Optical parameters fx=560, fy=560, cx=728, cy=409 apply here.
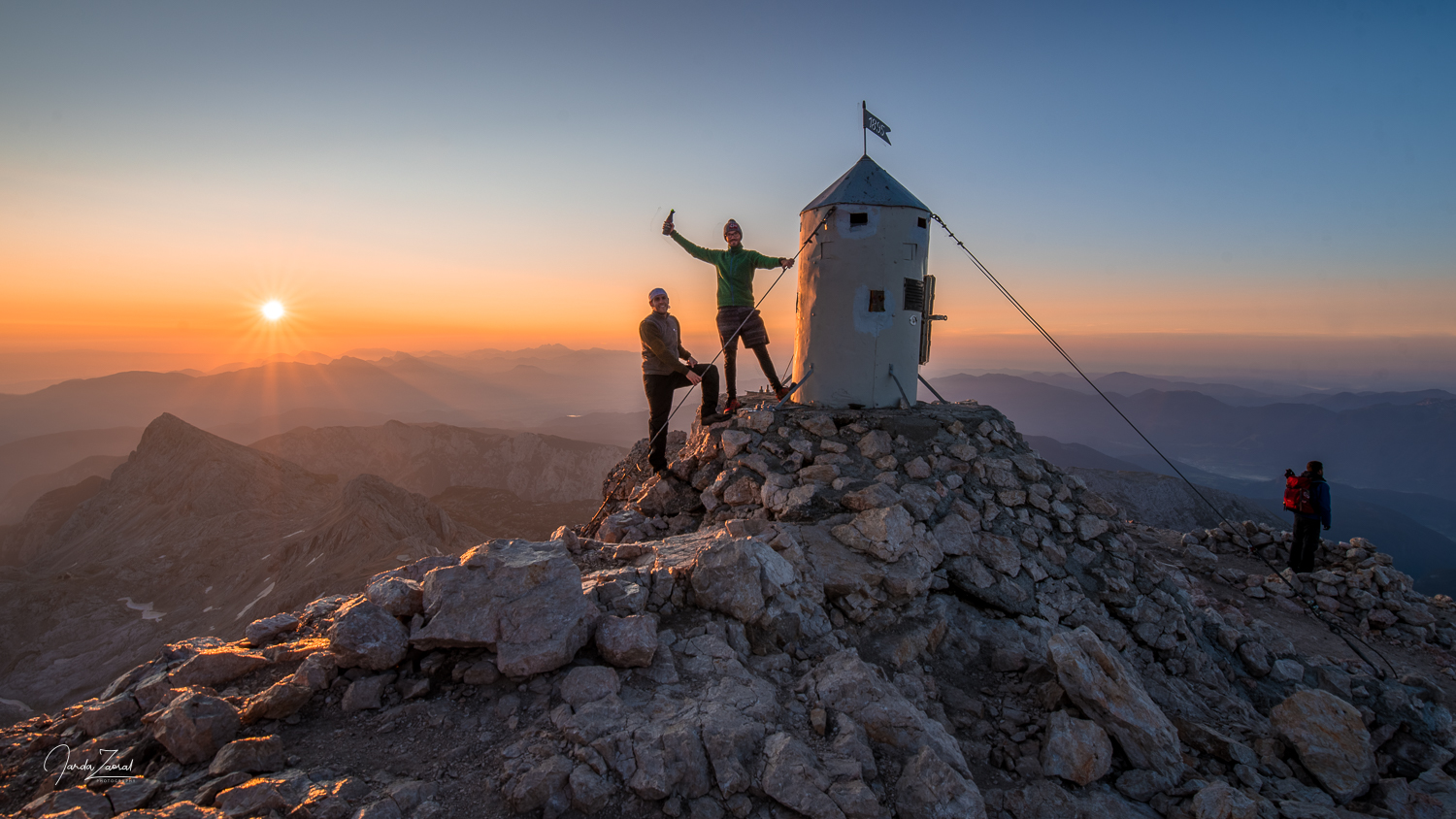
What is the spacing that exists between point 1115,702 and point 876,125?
8.34 metres

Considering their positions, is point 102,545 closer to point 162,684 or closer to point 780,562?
point 162,684

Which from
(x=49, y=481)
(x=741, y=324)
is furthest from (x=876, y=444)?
(x=49, y=481)

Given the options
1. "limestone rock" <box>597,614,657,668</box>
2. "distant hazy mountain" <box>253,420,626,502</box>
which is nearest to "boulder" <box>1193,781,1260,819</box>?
"limestone rock" <box>597,614,657,668</box>

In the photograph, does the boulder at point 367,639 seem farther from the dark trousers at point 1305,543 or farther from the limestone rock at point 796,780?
the dark trousers at point 1305,543

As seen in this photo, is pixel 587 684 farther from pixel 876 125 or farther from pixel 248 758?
pixel 876 125

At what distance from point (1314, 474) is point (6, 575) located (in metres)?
54.5

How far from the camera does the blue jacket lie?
11961 mm

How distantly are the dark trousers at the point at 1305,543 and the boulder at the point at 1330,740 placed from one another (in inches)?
399

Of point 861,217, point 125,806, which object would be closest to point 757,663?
point 125,806

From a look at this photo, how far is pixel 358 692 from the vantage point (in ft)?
13.1

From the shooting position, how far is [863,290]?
8477mm

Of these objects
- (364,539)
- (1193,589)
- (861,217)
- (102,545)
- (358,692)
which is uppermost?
(861,217)

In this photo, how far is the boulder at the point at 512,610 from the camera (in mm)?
4230

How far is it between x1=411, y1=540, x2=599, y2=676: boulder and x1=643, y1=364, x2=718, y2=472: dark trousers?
388 centimetres
